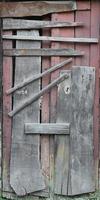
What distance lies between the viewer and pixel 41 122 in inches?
217

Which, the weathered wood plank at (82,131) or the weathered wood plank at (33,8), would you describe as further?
the weathered wood plank at (82,131)

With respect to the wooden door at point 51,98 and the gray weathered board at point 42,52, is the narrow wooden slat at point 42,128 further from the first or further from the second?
the gray weathered board at point 42,52

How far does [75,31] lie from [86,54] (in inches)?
11.8

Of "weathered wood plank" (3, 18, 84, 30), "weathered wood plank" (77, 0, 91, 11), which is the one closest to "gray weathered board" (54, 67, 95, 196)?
"weathered wood plank" (3, 18, 84, 30)

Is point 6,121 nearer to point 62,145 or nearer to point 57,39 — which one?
point 62,145

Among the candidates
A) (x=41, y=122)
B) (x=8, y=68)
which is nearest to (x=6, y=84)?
(x=8, y=68)

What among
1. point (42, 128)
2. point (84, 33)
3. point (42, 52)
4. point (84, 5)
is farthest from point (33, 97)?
point (84, 5)

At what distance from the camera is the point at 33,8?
5.32 meters

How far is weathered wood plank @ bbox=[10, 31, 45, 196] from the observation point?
5.43 meters

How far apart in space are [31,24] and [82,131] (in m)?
1.41

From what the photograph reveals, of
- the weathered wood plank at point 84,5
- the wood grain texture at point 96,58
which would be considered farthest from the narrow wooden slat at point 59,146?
the wood grain texture at point 96,58

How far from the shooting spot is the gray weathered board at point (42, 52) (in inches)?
211

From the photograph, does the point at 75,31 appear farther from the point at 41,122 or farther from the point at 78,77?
the point at 41,122

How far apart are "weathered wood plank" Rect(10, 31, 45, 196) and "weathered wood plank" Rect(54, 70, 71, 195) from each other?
21 centimetres
